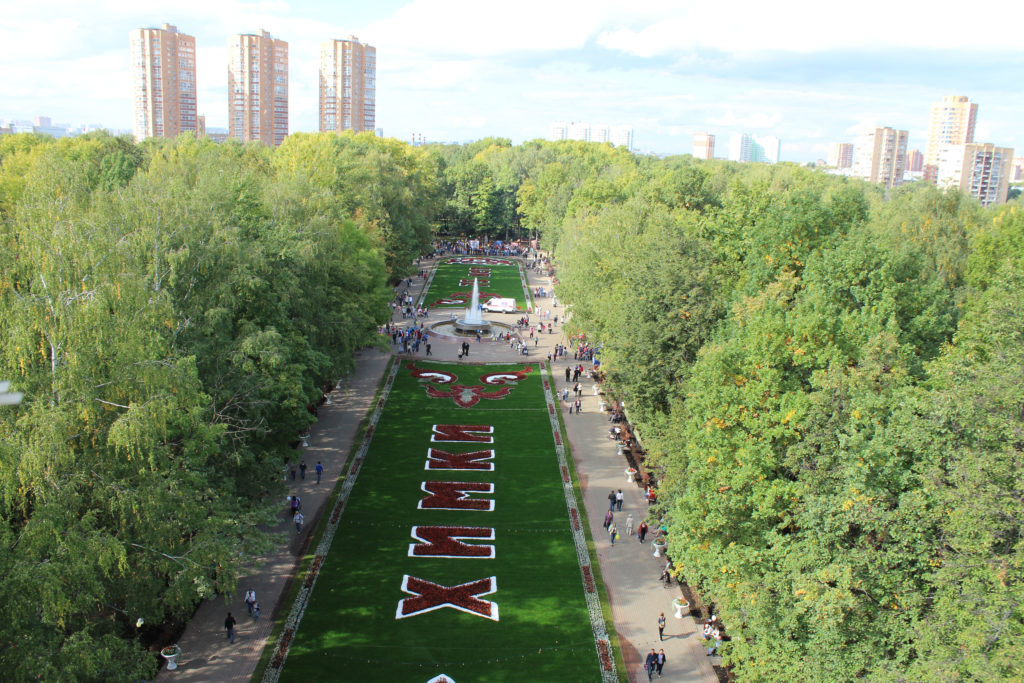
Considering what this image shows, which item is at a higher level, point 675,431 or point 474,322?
point 675,431

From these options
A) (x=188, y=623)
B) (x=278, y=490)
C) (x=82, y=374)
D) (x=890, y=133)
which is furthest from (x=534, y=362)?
(x=890, y=133)

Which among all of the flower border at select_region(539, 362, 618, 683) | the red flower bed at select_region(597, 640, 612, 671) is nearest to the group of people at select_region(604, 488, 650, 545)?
the flower border at select_region(539, 362, 618, 683)

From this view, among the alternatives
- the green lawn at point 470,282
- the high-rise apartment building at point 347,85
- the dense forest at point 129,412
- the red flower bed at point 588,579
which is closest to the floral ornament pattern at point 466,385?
the dense forest at point 129,412

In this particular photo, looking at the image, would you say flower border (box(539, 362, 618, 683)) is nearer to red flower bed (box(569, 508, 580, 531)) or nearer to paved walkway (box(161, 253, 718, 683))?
red flower bed (box(569, 508, 580, 531))

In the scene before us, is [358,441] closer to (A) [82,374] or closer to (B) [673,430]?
(B) [673,430]

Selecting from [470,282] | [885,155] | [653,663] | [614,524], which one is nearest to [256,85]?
[470,282]

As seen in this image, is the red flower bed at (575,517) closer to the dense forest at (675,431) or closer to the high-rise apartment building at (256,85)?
the dense forest at (675,431)

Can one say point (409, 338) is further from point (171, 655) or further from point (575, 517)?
point (171, 655)
